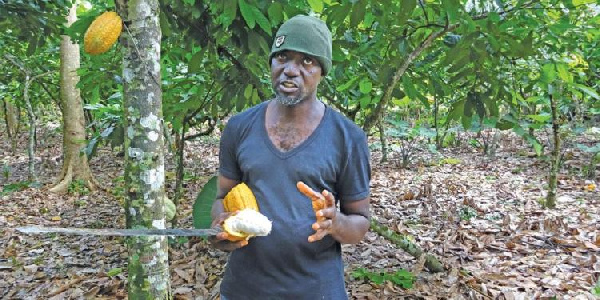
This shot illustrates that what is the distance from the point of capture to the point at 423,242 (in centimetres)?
364

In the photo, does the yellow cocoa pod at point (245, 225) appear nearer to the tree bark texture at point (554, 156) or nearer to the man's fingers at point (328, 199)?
the man's fingers at point (328, 199)

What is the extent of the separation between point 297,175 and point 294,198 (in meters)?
0.06

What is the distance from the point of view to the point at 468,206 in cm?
457

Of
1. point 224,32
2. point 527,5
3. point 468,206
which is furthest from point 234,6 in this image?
point 468,206

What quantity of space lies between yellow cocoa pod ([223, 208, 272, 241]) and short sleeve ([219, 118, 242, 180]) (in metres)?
0.23

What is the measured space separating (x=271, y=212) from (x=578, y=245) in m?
3.06

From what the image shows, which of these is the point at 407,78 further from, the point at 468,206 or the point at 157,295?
the point at 468,206

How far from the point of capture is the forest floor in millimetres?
2883

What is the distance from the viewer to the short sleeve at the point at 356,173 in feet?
4.30

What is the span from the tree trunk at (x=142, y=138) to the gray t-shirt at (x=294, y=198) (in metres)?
0.39

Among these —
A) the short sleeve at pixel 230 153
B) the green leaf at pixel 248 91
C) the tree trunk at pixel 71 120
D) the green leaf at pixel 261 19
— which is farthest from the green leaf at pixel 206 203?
the tree trunk at pixel 71 120

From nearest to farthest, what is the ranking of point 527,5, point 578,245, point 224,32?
point 527,5 < point 224,32 < point 578,245

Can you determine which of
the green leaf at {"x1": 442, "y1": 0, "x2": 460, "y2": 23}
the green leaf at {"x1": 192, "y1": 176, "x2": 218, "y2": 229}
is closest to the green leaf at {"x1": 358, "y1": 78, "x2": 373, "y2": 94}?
the green leaf at {"x1": 442, "y1": 0, "x2": 460, "y2": 23}

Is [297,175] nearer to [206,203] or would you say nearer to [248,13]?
[248,13]
